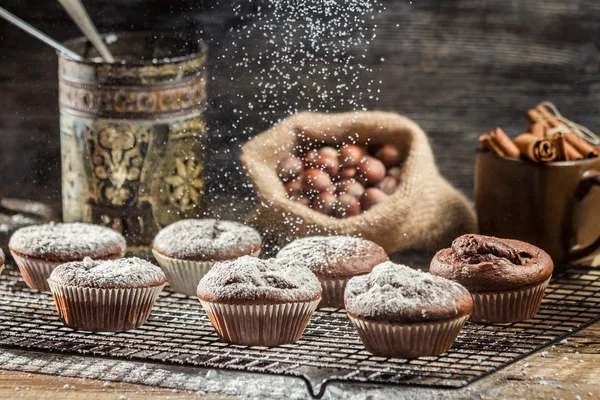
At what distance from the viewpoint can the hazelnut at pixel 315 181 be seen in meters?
1.99

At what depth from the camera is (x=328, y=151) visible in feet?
6.54

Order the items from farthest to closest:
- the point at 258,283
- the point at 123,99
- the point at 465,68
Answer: the point at 465,68
the point at 123,99
the point at 258,283

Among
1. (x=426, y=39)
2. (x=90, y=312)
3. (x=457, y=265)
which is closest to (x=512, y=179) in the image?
(x=457, y=265)

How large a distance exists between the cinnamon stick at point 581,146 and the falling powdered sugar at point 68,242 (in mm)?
880

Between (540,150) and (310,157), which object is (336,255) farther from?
(540,150)

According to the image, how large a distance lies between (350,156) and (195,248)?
42 cm

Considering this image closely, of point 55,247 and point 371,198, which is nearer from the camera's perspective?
point 55,247

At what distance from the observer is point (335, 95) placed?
6.48ft

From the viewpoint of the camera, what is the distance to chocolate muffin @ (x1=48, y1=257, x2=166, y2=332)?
1551 millimetres

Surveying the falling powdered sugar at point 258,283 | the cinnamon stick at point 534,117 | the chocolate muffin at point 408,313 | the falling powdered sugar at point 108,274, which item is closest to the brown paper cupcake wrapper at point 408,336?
the chocolate muffin at point 408,313

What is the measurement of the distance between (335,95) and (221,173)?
11.7 inches

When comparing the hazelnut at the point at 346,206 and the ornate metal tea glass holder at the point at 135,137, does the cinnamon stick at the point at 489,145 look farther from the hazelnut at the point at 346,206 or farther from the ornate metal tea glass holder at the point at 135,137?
the ornate metal tea glass holder at the point at 135,137

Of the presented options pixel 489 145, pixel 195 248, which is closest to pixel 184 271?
pixel 195 248

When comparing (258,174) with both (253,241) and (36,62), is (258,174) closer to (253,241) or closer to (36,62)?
(253,241)
